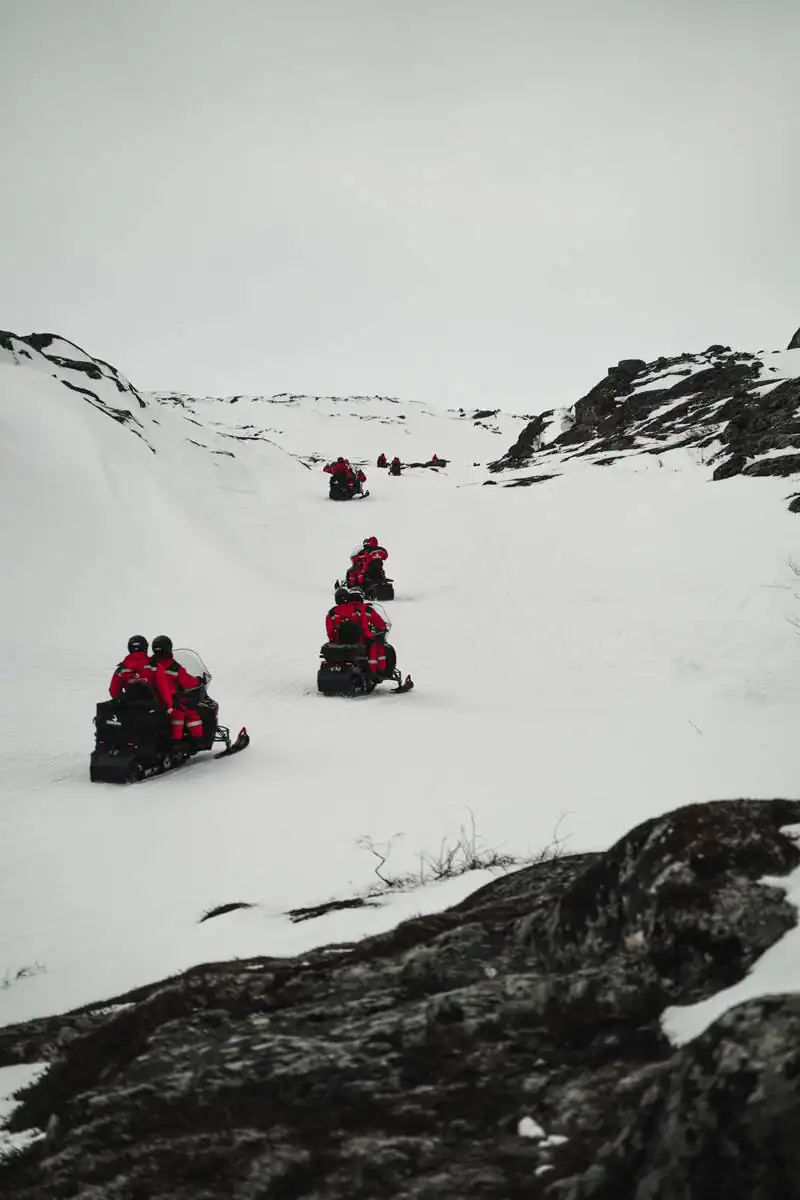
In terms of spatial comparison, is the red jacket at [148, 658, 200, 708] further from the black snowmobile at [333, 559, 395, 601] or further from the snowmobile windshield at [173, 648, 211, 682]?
the black snowmobile at [333, 559, 395, 601]

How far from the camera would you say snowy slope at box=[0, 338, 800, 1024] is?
5344 millimetres

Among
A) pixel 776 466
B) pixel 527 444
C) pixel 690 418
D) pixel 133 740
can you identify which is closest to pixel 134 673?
pixel 133 740

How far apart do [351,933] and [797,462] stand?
64.5 feet

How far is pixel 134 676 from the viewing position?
840 cm

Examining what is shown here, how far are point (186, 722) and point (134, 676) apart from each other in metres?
0.81

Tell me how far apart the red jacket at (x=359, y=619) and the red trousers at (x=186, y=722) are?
12.1ft

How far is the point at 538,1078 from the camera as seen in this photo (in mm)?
2061

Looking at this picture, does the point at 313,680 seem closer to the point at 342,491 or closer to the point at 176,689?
the point at 176,689

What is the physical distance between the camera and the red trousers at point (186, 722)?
8594mm

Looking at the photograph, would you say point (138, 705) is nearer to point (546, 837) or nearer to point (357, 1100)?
point (546, 837)

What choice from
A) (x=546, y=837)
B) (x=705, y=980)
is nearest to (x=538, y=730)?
(x=546, y=837)

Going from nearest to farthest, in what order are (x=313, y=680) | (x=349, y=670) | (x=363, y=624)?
(x=349, y=670)
(x=363, y=624)
(x=313, y=680)

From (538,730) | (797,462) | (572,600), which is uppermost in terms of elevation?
(797,462)

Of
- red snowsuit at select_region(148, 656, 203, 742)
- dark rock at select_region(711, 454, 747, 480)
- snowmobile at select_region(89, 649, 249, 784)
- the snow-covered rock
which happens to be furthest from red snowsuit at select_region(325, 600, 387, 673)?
dark rock at select_region(711, 454, 747, 480)
